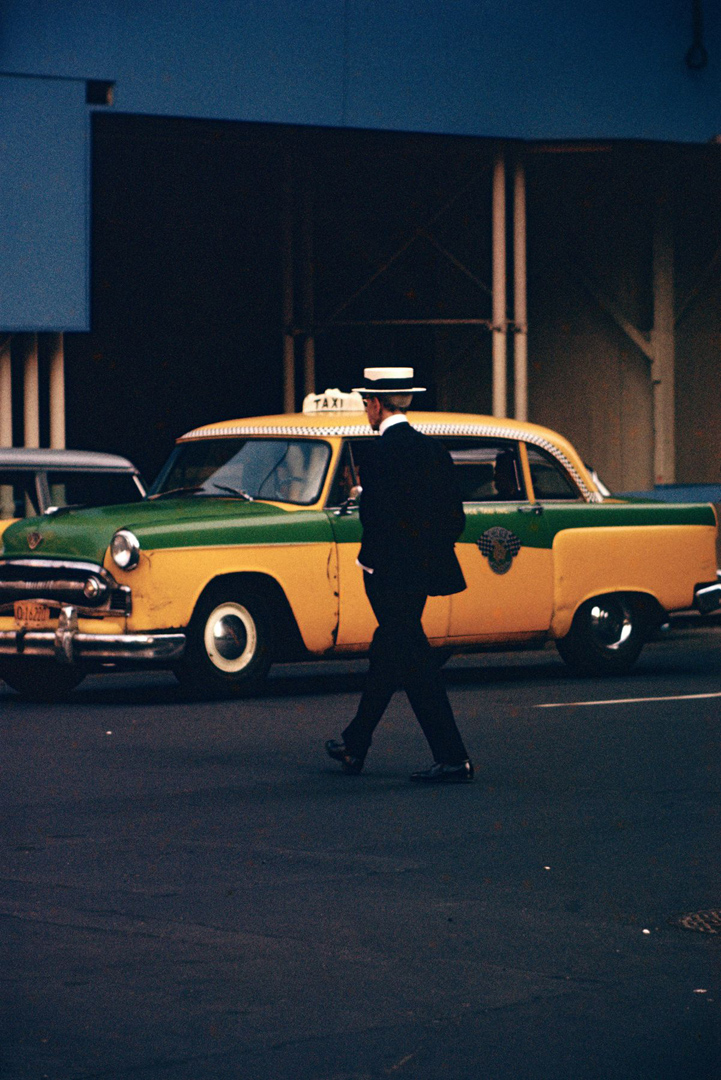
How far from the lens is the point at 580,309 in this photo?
1052 inches

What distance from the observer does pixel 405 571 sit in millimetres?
8891

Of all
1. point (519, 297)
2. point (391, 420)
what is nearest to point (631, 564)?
point (391, 420)

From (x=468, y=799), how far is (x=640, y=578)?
5198 mm

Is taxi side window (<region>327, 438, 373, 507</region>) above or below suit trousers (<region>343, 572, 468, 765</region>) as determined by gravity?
above

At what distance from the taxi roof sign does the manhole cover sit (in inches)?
267

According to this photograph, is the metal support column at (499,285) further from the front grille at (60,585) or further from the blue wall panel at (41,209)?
the front grille at (60,585)

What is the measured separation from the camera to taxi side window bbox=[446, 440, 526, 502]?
1277cm

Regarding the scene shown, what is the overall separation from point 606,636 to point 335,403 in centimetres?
256

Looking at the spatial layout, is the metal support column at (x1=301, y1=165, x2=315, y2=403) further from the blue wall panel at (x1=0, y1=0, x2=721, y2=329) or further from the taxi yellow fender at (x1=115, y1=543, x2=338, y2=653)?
the taxi yellow fender at (x1=115, y1=543, x2=338, y2=653)

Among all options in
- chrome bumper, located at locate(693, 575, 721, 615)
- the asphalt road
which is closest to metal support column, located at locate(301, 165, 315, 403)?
chrome bumper, located at locate(693, 575, 721, 615)

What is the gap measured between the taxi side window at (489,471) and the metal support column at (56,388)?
691 centimetres

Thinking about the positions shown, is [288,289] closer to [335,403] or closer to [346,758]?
[335,403]

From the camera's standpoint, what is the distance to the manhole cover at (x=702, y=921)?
6059 mm

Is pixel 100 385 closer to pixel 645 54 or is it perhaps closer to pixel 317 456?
pixel 645 54
